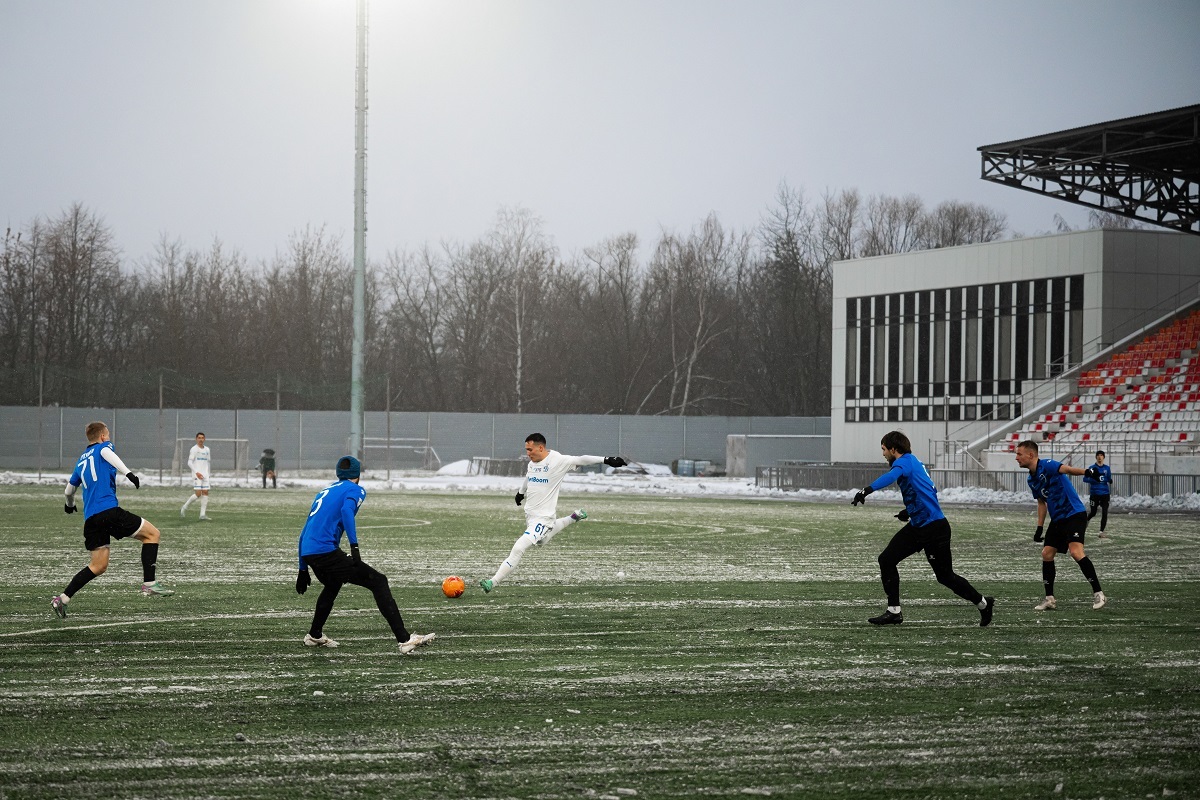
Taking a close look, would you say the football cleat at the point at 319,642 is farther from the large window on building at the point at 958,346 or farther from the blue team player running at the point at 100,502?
the large window on building at the point at 958,346

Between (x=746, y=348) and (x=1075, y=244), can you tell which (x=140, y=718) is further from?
(x=746, y=348)

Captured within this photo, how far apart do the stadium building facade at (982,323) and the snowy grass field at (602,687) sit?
3409cm

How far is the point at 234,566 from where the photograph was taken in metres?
16.7

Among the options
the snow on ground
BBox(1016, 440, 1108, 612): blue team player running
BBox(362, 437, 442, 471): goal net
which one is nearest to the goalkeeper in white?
BBox(1016, 440, 1108, 612): blue team player running

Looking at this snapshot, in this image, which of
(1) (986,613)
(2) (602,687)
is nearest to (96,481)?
(2) (602,687)

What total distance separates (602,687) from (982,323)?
47.1 metres

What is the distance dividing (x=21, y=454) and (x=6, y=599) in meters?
45.0

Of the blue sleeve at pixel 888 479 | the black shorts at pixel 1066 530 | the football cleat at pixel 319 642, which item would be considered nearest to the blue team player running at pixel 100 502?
the football cleat at pixel 319 642

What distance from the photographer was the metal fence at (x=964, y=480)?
37.4 metres

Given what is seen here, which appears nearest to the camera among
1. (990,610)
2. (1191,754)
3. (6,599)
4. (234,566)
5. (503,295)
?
(1191,754)

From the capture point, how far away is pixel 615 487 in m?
48.2

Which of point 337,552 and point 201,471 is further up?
point 337,552

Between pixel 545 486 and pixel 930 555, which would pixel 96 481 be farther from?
pixel 930 555

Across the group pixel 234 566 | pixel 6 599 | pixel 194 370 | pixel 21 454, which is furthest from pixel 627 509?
pixel 194 370
